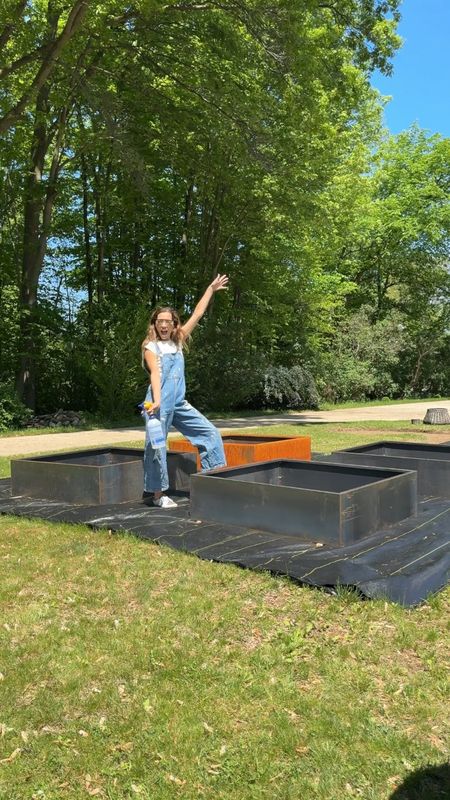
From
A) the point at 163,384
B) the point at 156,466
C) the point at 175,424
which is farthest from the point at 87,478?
the point at 163,384

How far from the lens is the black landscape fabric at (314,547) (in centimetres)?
397

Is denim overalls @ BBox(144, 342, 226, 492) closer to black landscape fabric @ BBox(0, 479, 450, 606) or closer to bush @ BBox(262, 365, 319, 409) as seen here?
black landscape fabric @ BBox(0, 479, 450, 606)

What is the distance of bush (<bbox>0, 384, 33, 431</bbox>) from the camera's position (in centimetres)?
1448

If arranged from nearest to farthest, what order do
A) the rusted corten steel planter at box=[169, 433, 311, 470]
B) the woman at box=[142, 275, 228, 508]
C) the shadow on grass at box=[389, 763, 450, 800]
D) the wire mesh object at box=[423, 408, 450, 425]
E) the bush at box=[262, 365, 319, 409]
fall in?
the shadow on grass at box=[389, 763, 450, 800], the woman at box=[142, 275, 228, 508], the rusted corten steel planter at box=[169, 433, 311, 470], the wire mesh object at box=[423, 408, 450, 425], the bush at box=[262, 365, 319, 409]

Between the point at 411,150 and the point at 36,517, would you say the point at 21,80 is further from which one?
the point at 411,150

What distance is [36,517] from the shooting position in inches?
229

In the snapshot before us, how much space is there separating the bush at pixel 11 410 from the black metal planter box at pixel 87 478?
25.9 feet

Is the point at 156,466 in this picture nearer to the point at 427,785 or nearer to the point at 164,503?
the point at 164,503

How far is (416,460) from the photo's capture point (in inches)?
255

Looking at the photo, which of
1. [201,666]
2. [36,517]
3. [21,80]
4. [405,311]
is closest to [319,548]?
[201,666]

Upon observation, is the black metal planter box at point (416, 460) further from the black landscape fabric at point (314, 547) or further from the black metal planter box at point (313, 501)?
the black metal planter box at point (313, 501)

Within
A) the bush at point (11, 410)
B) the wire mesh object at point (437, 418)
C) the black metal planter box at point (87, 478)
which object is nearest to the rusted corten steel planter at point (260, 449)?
the black metal planter box at point (87, 478)

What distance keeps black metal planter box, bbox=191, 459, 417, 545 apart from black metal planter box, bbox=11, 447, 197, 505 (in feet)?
3.71

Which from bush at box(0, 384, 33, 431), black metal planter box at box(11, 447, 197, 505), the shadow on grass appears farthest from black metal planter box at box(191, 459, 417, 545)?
bush at box(0, 384, 33, 431)
